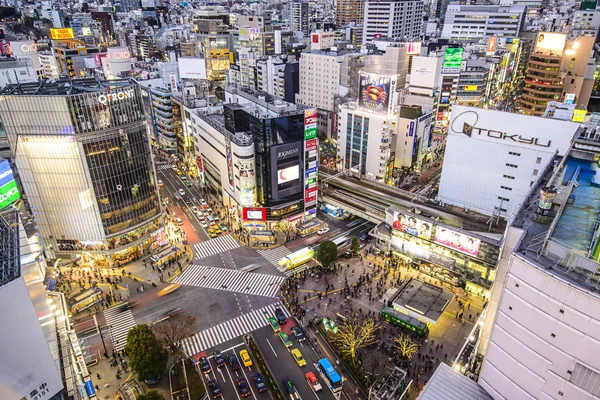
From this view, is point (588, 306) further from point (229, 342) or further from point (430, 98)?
point (430, 98)

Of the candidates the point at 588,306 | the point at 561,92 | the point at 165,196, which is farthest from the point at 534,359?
the point at 561,92

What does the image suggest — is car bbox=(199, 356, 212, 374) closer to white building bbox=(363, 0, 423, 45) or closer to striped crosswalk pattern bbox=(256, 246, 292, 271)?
striped crosswalk pattern bbox=(256, 246, 292, 271)

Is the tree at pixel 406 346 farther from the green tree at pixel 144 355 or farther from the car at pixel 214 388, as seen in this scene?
the green tree at pixel 144 355

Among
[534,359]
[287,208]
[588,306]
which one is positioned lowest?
[287,208]

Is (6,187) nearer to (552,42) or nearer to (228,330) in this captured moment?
(228,330)

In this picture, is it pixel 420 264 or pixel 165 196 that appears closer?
pixel 420 264

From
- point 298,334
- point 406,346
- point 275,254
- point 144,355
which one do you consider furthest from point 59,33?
point 406,346

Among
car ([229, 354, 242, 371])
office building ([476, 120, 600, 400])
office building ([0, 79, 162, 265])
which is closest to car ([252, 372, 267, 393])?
car ([229, 354, 242, 371])
